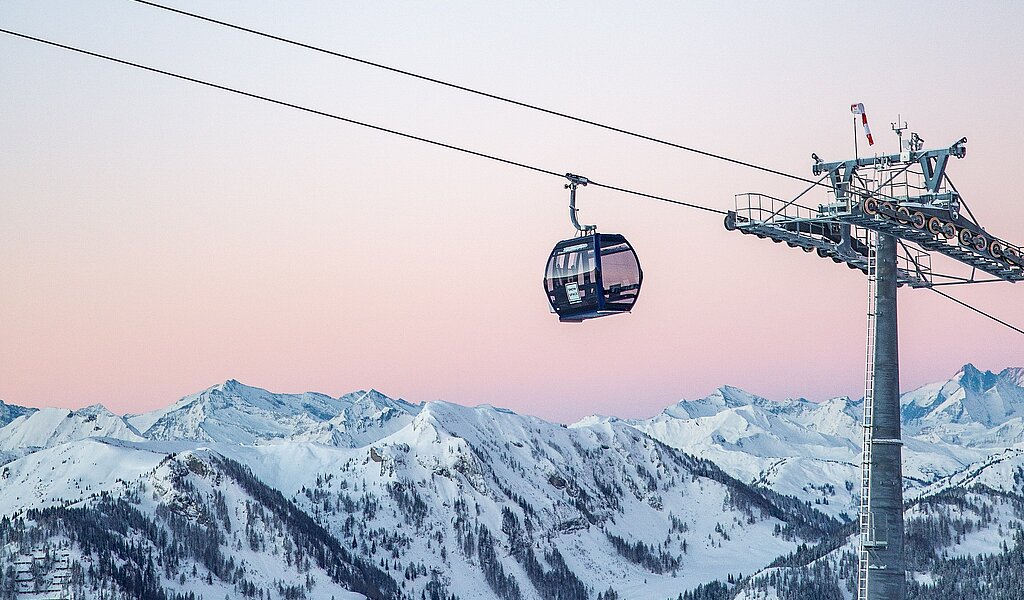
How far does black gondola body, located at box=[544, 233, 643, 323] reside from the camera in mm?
46406

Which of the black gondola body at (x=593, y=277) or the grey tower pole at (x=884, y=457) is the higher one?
the black gondola body at (x=593, y=277)

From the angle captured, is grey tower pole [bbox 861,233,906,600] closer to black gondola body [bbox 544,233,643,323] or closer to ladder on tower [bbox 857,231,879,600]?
ladder on tower [bbox 857,231,879,600]

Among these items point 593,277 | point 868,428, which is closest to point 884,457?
point 868,428

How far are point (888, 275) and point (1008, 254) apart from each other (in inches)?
260

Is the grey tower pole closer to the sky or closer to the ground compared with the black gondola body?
closer to the ground

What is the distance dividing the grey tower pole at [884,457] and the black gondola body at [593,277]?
10934 millimetres

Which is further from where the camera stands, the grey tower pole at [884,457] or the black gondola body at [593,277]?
the black gondola body at [593,277]

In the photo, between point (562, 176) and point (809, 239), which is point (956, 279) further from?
point (562, 176)

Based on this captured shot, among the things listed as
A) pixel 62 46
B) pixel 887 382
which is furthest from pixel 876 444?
pixel 62 46

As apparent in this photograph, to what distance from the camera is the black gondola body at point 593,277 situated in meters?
46.4

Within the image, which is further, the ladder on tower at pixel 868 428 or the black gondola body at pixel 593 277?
the black gondola body at pixel 593 277

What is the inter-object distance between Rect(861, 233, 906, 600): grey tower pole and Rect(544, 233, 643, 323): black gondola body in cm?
1093

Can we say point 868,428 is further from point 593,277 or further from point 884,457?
point 593,277

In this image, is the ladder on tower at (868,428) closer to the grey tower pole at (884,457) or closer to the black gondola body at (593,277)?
the grey tower pole at (884,457)
